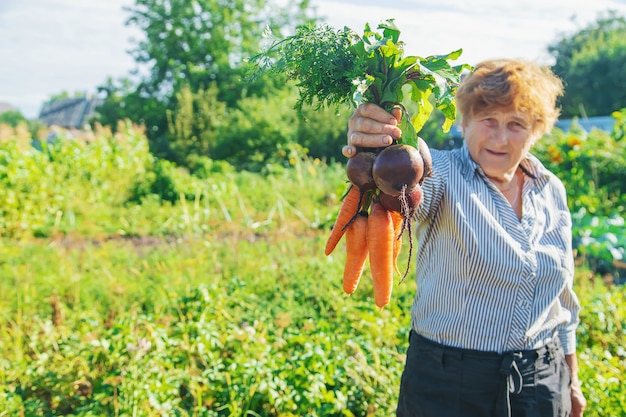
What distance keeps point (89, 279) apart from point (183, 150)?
27.1 ft

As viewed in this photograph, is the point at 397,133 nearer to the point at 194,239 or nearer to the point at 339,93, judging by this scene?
the point at 339,93

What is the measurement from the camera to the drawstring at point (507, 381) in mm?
1762

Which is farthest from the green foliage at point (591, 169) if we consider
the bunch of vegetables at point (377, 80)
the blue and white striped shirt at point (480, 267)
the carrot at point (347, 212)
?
the bunch of vegetables at point (377, 80)

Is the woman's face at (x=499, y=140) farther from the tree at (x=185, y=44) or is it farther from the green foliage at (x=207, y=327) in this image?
the tree at (x=185, y=44)

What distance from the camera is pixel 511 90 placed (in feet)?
6.30

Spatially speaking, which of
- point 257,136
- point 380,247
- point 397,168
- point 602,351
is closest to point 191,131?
point 257,136

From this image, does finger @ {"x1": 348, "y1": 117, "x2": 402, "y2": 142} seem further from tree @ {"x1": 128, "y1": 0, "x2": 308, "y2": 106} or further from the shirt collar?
tree @ {"x1": 128, "y1": 0, "x2": 308, "y2": 106}

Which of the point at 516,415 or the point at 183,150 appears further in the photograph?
the point at 183,150

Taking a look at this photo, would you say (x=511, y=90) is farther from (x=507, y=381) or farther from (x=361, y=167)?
(x=507, y=381)

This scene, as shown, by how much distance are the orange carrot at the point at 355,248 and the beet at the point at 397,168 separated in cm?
27

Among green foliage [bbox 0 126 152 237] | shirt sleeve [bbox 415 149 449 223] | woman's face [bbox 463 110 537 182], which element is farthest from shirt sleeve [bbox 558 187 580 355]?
green foliage [bbox 0 126 152 237]

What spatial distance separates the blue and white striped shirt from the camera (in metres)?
1.79

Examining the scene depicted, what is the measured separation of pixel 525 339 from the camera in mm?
1818

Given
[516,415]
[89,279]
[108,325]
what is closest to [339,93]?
[516,415]
